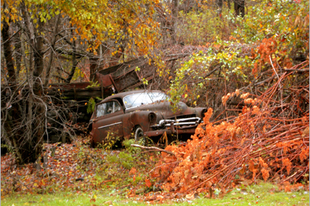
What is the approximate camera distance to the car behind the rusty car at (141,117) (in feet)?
34.0

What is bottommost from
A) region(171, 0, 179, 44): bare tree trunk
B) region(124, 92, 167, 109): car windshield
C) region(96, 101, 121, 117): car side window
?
region(96, 101, 121, 117): car side window

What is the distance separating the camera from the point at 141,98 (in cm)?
1210

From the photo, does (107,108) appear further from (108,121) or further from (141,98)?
(141,98)

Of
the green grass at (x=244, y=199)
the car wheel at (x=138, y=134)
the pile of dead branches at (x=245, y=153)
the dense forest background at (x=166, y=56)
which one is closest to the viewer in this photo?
the green grass at (x=244, y=199)

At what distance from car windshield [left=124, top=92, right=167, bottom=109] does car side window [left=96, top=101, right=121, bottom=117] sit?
0.45 m

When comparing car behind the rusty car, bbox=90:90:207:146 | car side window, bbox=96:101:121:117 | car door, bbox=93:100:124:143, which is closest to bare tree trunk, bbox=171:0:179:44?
car behind the rusty car, bbox=90:90:207:146

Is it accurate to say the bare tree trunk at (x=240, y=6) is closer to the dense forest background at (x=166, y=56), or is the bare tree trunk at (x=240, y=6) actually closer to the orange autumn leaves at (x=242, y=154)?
the dense forest background at (x=166, y=56)

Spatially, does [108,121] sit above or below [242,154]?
above

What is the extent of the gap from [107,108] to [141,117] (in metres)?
2.59

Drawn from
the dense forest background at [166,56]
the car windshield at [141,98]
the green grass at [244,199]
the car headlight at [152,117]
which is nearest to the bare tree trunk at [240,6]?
the dense forest background at [166,56]

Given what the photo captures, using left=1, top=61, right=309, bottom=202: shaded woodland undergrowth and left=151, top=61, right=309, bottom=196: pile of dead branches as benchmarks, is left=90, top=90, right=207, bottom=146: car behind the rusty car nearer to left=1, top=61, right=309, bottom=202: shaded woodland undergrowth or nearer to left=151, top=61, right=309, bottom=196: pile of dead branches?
left=1, top=61, right=309, bottom=202: shaded woodland undergrowth

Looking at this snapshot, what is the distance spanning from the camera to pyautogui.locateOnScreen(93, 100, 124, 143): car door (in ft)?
39.3

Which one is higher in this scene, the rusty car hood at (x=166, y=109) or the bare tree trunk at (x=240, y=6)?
the bare tree trunk at (x=240, y=6)

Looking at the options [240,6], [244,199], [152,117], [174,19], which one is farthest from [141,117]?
[240,6]
